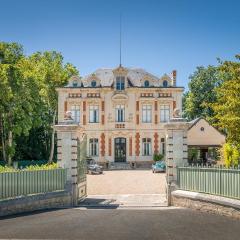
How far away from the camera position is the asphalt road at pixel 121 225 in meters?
11.9

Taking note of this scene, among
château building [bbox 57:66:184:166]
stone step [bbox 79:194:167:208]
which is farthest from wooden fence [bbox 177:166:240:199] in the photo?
château building [bbox 57:66:184:166]

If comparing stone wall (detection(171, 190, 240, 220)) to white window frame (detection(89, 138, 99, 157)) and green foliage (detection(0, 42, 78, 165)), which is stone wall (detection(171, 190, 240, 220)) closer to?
green foliage (detection(0, 42, 78, 165))

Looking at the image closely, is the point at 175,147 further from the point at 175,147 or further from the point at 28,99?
the point at 28,99

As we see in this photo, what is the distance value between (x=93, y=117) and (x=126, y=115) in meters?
3.88

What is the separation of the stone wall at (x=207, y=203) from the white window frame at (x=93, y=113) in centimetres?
3624

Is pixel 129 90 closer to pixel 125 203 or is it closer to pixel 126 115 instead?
pixel 126 115

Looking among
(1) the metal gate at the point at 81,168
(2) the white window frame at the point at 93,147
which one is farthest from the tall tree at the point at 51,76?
(1) the metal gate at the point at 81,168

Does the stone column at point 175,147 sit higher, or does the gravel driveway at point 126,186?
the stone column at point 175,147

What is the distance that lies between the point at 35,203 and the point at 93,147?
3656cm

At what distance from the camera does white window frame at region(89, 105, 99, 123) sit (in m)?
53.6

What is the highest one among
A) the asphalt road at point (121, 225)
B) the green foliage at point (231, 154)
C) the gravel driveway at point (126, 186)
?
the green foliage at point (231, 154)

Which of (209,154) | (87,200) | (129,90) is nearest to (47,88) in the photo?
(129,90)

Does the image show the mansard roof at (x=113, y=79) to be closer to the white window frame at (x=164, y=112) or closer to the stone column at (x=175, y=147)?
the white window frame at (x=164, y=112)

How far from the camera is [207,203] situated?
15.8 m
